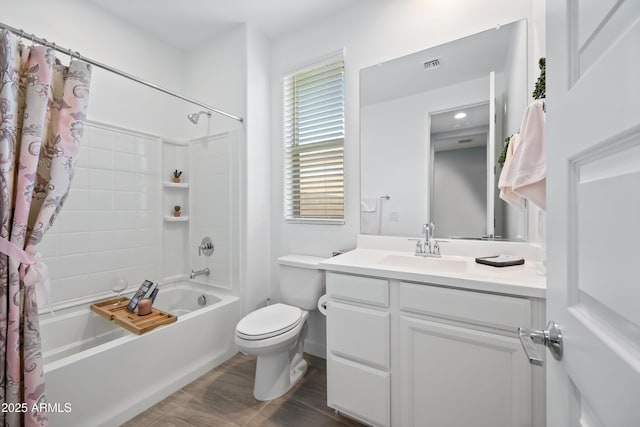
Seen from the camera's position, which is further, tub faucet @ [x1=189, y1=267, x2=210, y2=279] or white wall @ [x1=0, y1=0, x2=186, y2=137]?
tub faucet @ [x1=189, y1=267, x2=210, y2=279]

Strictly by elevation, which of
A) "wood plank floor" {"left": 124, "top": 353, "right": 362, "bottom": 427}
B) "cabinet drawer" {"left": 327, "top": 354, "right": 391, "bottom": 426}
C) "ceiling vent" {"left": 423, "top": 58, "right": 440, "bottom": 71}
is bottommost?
"wood plank floor" {"left": 124, "top": 353, "right": 362, "bottom": 427}

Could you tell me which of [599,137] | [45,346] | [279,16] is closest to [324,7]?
[279,16]

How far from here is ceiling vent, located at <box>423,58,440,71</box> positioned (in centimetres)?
170

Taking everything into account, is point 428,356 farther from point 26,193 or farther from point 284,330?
point 26,193

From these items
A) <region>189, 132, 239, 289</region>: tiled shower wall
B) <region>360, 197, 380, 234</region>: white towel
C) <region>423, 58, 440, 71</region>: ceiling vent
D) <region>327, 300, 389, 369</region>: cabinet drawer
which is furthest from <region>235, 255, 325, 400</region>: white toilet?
<region>423, 58, 440, 71</region>: ceiling vent

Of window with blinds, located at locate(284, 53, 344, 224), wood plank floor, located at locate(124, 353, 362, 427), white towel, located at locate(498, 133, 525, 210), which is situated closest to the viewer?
white towel, located at locate(498, 133, 525, 210)

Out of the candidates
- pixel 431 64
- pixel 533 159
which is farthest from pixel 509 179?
pixel 431 64

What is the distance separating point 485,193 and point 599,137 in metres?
1.35

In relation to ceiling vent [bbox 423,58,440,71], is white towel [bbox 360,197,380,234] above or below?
below

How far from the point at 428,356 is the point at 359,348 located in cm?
34

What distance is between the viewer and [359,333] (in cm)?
138

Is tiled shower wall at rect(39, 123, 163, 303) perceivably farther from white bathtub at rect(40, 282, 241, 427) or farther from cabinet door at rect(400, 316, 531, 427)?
cabinet door at rect(400, 316, 531, 427)

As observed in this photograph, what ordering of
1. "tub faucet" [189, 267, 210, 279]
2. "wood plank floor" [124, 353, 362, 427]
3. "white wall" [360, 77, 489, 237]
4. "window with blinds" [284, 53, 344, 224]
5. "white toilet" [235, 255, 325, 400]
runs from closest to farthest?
"wood plank floor" [124, 353, 362, 427] → "white toilet" [235, 255, 325, 400] → "white wall" [360, 77, 489, 237] → "window with blinds" [284, 53, 344, 224] → "tub faucet" [189, 267, 210, 279]

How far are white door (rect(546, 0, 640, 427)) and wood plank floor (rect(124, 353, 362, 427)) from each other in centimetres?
137
